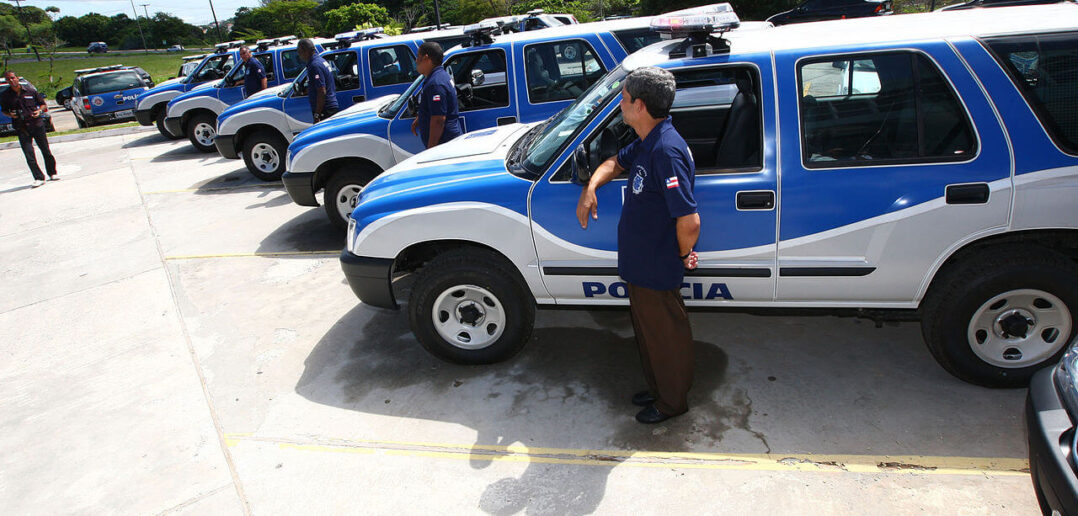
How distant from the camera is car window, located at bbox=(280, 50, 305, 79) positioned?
11.9m

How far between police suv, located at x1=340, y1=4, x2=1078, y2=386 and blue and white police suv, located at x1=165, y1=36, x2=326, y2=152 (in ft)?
30.1

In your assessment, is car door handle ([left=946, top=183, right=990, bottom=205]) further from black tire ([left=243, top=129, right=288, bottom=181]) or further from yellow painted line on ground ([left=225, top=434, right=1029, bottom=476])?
black tire ([left=243, top=129, right=288, bottom=181])

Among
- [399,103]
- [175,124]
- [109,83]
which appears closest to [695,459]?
[399,103]

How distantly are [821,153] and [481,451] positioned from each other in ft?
7.50

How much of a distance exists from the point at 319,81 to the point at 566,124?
5.71m

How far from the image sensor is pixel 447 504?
10.5 ft

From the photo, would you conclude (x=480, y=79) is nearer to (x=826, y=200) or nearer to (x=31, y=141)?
Answer: (x=826, y=200)

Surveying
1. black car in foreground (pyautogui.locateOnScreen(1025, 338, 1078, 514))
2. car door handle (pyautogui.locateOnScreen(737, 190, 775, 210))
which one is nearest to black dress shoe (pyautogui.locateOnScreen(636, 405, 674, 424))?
car door handle (pyautogui.locateOnScreen(737, 190, 775, 210))

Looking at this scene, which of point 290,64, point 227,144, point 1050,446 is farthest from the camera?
point 290,64

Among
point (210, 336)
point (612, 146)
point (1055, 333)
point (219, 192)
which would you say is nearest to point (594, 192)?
point (612, 146)

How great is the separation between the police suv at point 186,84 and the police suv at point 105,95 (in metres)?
4.29

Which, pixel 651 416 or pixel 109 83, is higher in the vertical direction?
pixel 109 83

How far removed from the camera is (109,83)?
60.5 ft

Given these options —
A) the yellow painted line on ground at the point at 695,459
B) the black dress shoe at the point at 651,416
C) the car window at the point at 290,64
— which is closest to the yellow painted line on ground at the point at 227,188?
the car window at the point at 290,64
